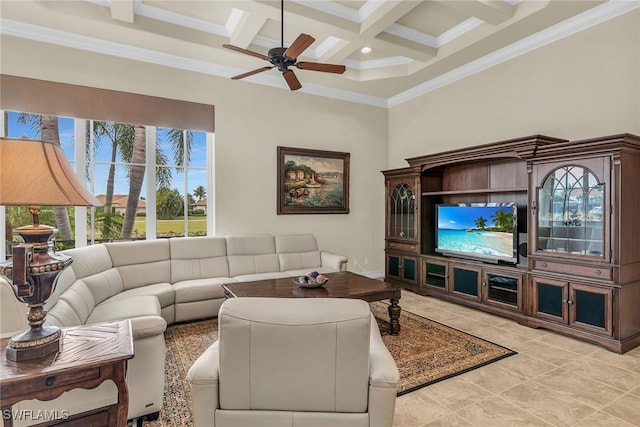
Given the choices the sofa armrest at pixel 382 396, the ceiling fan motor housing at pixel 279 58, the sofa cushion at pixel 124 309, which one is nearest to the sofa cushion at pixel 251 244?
the sofa cushion at pixel 124 309

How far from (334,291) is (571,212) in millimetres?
2415

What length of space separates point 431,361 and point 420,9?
3.54m

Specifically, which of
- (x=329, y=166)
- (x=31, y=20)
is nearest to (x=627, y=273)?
(x=329, y=166)

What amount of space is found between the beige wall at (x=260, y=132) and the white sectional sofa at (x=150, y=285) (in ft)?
1.87

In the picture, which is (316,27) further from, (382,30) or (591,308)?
(591,308)

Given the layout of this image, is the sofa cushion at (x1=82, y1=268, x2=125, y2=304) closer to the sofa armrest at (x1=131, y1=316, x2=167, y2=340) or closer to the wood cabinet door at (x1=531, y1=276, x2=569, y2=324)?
the sofa armrest at (x1=131, y1=316, x2=167, y2=340)

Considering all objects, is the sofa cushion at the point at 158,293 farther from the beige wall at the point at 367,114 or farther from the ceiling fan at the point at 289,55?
the ceiling fan at the point at 289,55

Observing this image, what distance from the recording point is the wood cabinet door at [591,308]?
2.95 m

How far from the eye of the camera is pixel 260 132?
5.01 metres

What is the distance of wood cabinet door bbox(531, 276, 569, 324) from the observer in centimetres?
324

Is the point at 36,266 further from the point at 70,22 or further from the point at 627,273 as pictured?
the point at 627,273

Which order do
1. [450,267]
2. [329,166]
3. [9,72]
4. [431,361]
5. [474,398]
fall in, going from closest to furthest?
[474,398] < [431,361] < [9,72] < [450,267] < [329,166]

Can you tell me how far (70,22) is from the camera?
356 centimetres

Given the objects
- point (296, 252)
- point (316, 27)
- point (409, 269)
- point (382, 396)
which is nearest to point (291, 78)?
point (316, 27)
